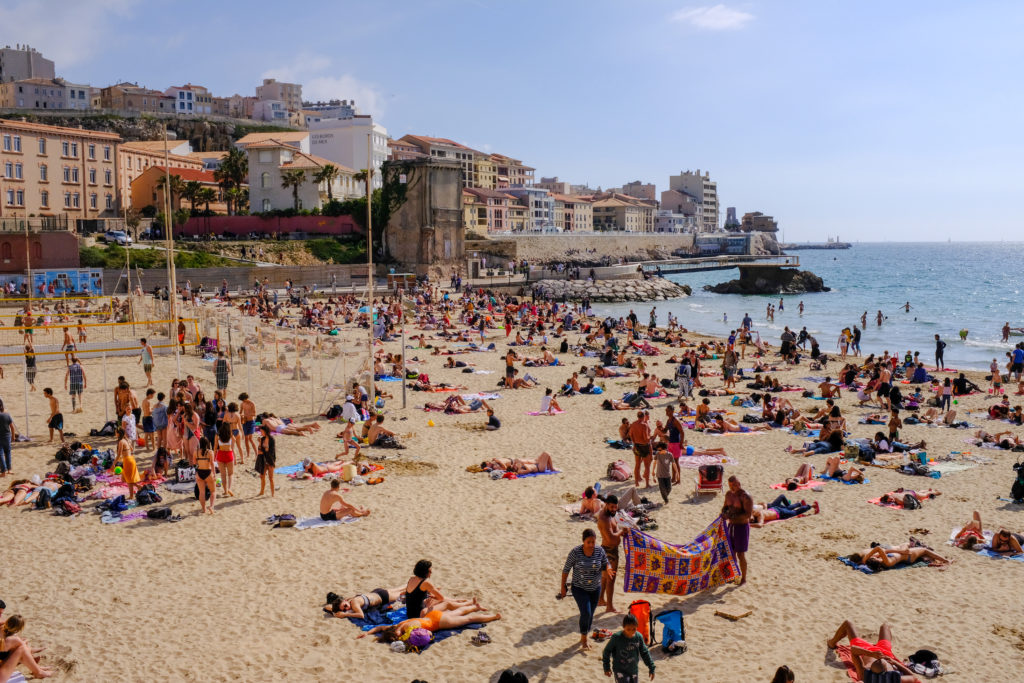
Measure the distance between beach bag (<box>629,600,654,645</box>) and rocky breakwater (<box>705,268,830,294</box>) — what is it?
67448mm

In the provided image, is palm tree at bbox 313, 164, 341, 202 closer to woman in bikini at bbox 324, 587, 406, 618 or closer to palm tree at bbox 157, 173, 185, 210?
palm tree at bbox 157, 173, 185, 210

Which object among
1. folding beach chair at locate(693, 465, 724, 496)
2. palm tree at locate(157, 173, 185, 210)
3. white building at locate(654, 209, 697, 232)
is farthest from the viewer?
white building at locate(654, 209, 697, 232)

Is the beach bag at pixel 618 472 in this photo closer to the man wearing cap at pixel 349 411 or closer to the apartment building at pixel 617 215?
the man wearing cap at pixel 349 411

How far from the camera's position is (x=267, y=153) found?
6338 centimetres

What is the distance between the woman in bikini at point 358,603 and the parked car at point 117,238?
144 ft

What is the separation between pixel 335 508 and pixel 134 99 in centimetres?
12551

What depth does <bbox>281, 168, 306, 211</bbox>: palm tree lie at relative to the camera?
204 ft

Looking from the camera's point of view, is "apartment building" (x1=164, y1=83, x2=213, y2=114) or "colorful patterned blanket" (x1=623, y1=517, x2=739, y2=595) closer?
"colorful patterned blanket" (x1=623, y1=517, x2=739, y2=595)

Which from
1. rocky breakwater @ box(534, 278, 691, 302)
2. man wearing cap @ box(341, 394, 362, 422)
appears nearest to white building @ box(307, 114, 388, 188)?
rocky breakwater @ box(534, 278, 691, 302)

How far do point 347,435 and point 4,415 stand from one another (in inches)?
212

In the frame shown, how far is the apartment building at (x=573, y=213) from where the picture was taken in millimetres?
115812

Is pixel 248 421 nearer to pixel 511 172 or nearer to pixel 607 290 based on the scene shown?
pixel 607 290

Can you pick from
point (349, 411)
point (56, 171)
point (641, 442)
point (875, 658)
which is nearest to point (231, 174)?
point (56, 171)

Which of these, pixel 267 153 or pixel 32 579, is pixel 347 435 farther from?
pixel 267 153
